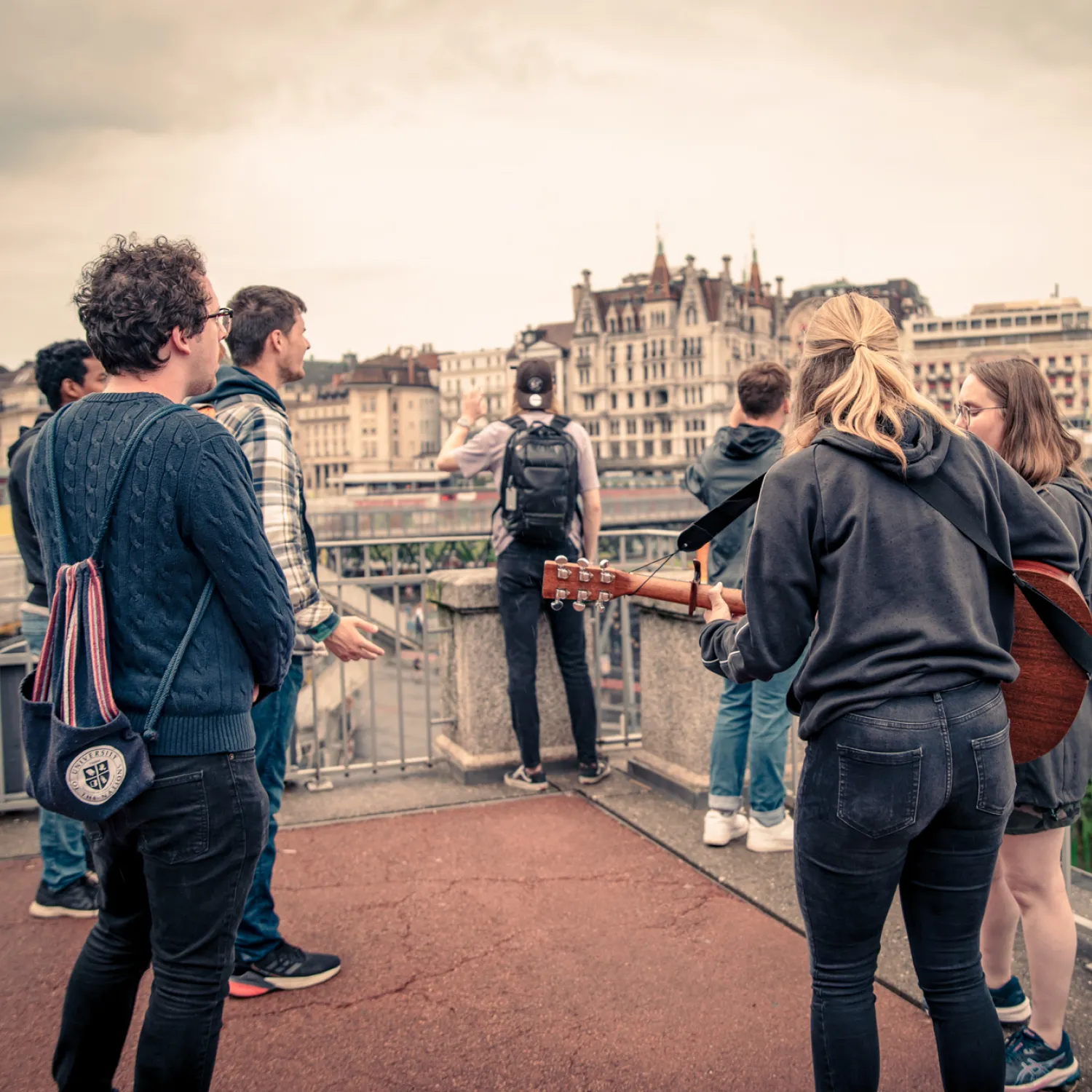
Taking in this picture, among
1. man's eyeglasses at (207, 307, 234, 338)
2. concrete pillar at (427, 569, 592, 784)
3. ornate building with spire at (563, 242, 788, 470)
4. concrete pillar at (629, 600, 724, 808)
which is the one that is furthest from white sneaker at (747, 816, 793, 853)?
ornate building with spire at (563, 242, 788, 470)

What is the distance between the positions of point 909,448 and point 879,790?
2.22ft

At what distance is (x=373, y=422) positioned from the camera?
13188 centimetres

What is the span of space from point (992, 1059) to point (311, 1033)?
195 cm

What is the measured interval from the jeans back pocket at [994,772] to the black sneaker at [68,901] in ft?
10.9

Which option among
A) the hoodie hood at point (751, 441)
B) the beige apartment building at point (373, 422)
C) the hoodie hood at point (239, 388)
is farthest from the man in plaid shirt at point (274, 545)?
the beige apartment building at point (373, 422)

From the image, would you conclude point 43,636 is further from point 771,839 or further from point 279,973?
point 771,839

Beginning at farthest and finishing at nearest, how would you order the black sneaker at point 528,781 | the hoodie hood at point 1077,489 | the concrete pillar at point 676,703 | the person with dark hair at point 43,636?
the black sneaker at point 528,781, the concrete pillar at point 676,703, the person with dark hair at point 43,636, the hoodie hood at point 1077,489

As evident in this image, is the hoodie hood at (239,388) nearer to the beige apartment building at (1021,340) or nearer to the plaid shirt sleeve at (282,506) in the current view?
the plaid shirt sleeve at (282,506)

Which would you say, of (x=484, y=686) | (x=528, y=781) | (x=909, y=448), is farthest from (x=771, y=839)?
(x=909, y=448)

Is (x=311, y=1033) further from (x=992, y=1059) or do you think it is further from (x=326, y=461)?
(x=326, y=461)

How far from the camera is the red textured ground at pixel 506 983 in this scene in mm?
3025

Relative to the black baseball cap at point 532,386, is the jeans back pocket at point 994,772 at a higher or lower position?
lower

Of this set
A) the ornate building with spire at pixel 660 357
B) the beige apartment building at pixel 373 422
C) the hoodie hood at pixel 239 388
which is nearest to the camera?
the hoodie hood at pixel 239 388

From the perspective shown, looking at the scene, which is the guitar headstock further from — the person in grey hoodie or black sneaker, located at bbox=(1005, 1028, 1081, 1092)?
black sneaker, located at bbox=(1005, 1028, 1081, 1092)
